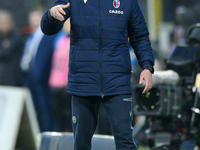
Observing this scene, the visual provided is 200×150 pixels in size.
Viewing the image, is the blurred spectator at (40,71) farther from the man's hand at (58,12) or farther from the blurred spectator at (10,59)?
the man's hand at (58,12)

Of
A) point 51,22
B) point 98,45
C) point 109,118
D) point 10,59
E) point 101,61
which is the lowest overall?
point 10,59

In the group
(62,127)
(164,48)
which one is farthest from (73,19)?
(164,48)

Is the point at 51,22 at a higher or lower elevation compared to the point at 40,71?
higher

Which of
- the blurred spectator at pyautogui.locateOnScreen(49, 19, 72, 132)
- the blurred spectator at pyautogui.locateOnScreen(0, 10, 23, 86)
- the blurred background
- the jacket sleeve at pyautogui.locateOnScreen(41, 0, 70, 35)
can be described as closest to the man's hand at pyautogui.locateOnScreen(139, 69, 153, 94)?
the jacket sleeve at pyautogui.locateOnScreen(41, 0, 70, 35)

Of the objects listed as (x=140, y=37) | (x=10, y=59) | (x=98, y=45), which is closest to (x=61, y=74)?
(x=10, y=59)

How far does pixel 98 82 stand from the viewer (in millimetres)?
5406

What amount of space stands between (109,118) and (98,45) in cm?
57

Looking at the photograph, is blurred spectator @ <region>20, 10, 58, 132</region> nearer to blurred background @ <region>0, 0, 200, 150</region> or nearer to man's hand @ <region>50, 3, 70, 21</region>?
blurred background @ <region>0, 0, 200, 150</region>

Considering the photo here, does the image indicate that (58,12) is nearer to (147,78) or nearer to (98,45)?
(98,45)

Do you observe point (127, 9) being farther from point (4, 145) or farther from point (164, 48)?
point (164, 48)

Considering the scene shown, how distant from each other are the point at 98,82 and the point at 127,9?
2.02 feet

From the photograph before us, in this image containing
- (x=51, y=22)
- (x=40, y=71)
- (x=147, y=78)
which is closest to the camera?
(x=51, y=22)

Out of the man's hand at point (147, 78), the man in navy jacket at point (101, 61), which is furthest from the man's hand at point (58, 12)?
the man's hand at point (147, 78)

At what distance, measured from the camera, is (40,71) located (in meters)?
10.1
